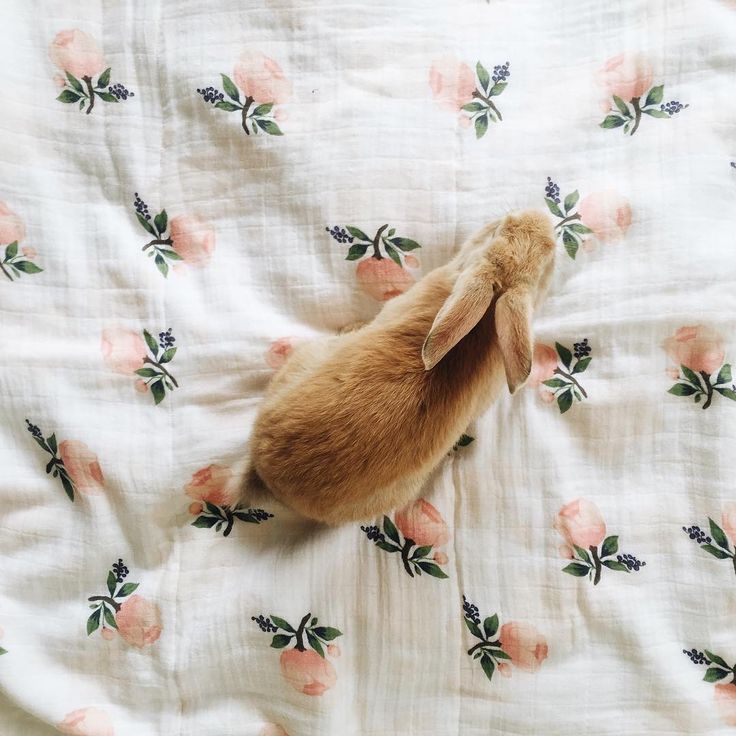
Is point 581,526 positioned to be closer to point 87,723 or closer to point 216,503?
point 216,503

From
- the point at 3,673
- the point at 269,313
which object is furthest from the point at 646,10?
the point at 3,673

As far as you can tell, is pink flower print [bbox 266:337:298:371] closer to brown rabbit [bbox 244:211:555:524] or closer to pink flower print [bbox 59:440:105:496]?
brown rabbit [bbox 244:211:555:524]

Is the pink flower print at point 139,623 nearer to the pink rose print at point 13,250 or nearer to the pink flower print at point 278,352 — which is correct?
the pink flower print at point 278,352

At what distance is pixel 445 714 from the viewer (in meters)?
0.99

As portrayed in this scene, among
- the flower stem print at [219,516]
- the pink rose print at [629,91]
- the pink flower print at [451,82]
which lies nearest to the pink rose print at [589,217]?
the pink rose print at [629,91]

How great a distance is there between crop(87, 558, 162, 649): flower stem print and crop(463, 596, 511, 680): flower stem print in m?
0.50

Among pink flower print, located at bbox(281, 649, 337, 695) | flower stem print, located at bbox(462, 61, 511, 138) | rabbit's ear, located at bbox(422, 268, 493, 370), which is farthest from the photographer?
flower stem print, located at bbox(462, 61, 511, 138)

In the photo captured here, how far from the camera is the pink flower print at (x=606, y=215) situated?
1034mm

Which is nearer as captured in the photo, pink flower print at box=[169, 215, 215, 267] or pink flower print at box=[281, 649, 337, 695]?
pink flower print at box=[281, 649, 337, 695]

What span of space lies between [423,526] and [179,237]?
2.09 feet

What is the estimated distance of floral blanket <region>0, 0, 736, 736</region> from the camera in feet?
3.24

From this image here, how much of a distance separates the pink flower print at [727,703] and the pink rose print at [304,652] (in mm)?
595

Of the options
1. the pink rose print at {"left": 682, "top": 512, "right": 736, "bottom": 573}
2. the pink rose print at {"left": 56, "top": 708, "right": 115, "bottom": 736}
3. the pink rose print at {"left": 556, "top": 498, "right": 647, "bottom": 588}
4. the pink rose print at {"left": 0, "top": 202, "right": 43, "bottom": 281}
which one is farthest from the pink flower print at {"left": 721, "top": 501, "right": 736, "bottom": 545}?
the pink rose print at {"left": 0, "top": 202, "right": 43, "bottom": 281}

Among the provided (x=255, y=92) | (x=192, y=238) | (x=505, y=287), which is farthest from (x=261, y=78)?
(x=505, y=287)
